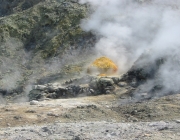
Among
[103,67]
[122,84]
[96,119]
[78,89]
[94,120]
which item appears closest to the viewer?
[94,120]

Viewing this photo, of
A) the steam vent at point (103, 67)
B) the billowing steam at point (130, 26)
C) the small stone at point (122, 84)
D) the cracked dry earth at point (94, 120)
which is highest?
the billowing steam at point (130, 26)

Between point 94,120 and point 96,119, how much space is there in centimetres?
17

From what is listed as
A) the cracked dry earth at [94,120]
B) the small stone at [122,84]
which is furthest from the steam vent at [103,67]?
the cracked dry earth at [94,120]

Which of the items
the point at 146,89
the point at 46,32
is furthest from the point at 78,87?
the point at 46,32

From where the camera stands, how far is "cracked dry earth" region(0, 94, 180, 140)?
38.0 feet

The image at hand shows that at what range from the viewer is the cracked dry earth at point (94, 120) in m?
11.6

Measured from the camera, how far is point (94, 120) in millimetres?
14617

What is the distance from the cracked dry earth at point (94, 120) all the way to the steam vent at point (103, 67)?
496 centimetres

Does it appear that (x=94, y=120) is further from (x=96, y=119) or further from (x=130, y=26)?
(x=130, y=26)

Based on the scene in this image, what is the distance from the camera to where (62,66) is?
2795 cm

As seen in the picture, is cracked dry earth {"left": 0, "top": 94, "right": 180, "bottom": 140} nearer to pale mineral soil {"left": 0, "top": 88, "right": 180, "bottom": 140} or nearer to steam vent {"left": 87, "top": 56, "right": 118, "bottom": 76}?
pale mineral soil {"left": 0, "top": 88, "right": 180, "bottom": 140}

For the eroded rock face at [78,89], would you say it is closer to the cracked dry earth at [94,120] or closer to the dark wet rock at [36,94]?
the dark wet rock at [36,94]

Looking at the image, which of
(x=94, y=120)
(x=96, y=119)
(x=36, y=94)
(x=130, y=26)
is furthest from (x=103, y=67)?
(x=94, y=120)

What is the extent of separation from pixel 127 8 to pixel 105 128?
20307 mm
